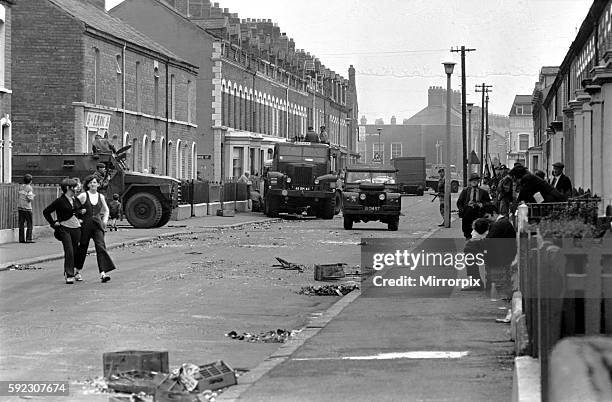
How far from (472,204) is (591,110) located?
188 inches

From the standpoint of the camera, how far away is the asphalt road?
1248 centimetres

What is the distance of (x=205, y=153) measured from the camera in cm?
7288

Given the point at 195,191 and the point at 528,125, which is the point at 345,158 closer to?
the point at 528,125

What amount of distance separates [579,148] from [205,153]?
44.1 metres

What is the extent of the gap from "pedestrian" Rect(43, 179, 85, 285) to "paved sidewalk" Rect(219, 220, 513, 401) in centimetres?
593

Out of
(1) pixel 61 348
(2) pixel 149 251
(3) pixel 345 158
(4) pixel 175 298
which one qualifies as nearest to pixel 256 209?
(2) pixel 149 251

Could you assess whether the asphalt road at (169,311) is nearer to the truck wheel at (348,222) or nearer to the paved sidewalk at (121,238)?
the paved sidewalk at (121,238)

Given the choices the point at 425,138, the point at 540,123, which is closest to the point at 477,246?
the point at 540,123

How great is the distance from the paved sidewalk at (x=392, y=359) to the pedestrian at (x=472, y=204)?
6568 mm

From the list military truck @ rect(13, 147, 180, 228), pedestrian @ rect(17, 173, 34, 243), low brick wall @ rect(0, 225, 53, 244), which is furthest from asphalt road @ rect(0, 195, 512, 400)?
military truck @ rect(13, 147, 180, 228)

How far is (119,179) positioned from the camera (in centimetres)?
3925

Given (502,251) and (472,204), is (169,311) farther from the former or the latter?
(472,204)

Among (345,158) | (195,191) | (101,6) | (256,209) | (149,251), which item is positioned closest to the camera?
(149,251)

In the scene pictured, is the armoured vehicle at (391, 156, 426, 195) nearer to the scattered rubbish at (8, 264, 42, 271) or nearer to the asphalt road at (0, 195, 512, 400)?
the asphalt road at (0, 195, 512, 400)
